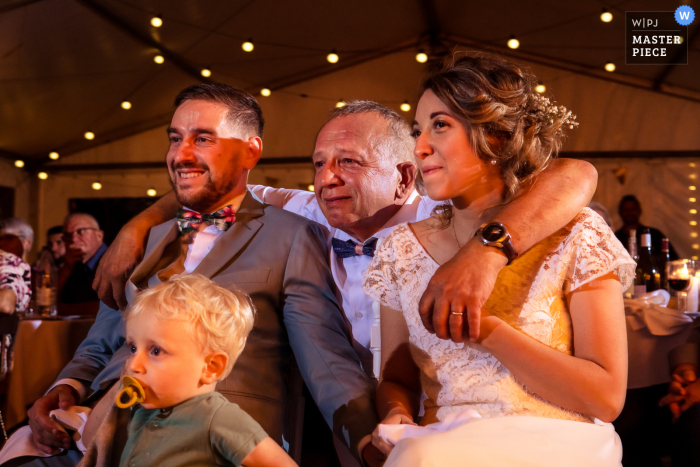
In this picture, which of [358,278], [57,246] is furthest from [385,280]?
[57,246]

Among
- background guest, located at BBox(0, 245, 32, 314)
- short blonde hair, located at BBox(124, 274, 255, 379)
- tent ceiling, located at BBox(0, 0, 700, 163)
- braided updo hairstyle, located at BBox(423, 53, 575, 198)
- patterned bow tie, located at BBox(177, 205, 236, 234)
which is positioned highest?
tent ceiling, located at BBox(0, 0, 700, 163)

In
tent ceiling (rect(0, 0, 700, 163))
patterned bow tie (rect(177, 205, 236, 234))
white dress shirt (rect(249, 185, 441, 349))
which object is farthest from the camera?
tent ceiling (rect(0, 0, 700, 163))

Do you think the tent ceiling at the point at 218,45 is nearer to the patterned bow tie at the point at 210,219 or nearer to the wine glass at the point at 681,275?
the wine glass at the point at 681,275

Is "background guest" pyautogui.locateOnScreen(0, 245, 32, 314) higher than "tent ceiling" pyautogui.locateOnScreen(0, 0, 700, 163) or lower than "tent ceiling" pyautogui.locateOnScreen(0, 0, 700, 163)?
lower

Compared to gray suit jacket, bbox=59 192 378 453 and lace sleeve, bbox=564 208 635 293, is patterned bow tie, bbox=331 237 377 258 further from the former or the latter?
lace sleeve, bbox=564 208 635 293

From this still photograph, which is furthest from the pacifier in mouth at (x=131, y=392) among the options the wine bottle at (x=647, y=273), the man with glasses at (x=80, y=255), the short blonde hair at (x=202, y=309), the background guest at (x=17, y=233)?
the background guest at (x=17, y=233)

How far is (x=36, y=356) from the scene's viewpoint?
3.48 m

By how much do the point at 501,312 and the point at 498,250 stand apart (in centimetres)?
20

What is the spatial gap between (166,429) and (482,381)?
0.71m

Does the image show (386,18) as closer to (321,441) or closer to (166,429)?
(321,441)

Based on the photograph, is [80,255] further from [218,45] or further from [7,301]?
[218,45]

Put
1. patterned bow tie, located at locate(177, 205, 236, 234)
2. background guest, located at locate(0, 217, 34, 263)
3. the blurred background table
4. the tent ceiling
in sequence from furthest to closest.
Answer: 1. the tent ceiling
2. background guest, located at locate(0, 217, 34, 263)
3. the blurred background table
4. patterned bow tie, located at locate(177, 205, 236, 234)

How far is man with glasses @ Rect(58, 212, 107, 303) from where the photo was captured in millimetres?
5426

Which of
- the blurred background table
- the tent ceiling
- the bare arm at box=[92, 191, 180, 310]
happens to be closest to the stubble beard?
the bare arm at box=[92, 191, 180, 310]
